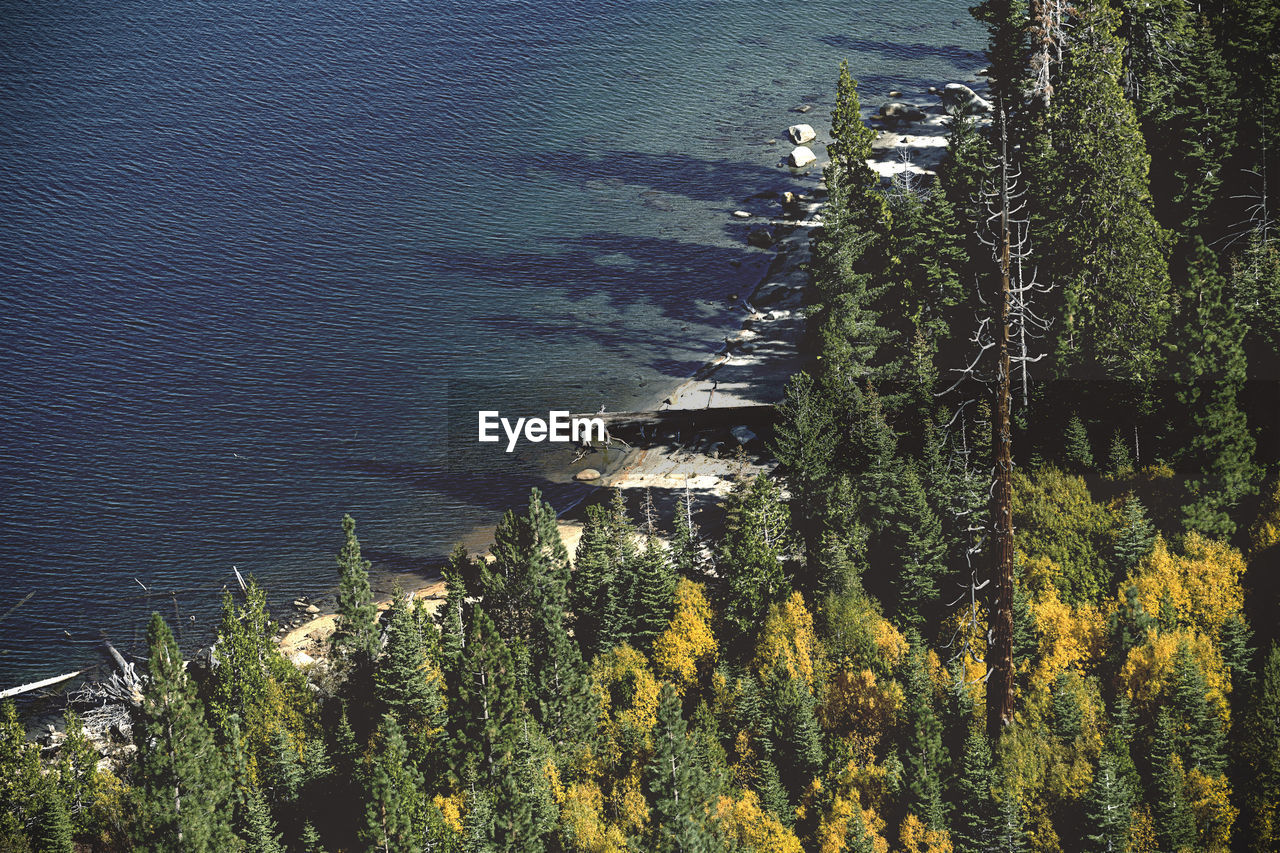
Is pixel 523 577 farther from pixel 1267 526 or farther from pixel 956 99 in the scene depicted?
pixel 956 99

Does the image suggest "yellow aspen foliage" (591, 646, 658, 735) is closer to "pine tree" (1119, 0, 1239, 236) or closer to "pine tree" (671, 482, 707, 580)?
"pine tree" (671, 482, 707, 580)

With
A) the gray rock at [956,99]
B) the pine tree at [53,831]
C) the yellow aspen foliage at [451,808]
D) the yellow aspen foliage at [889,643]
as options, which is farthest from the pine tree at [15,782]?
the gray rock at [956,99]

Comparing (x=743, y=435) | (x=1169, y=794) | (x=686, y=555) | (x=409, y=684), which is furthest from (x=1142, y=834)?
(x=743, y=435)

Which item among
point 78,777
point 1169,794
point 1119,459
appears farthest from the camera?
point 78,777

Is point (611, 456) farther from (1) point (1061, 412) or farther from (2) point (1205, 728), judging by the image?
(2) point (1205, 728)

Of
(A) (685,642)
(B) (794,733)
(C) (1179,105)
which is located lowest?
(B) (794,733)

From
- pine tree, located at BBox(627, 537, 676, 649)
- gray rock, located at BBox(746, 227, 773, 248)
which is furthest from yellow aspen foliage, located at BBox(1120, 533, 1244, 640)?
gray rock, located at BBox(746, 227, 773, 248)

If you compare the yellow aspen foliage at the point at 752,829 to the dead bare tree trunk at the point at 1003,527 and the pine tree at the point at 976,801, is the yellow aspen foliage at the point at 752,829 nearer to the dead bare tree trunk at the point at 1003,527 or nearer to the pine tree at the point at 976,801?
the pine tree at the point at 976,801
